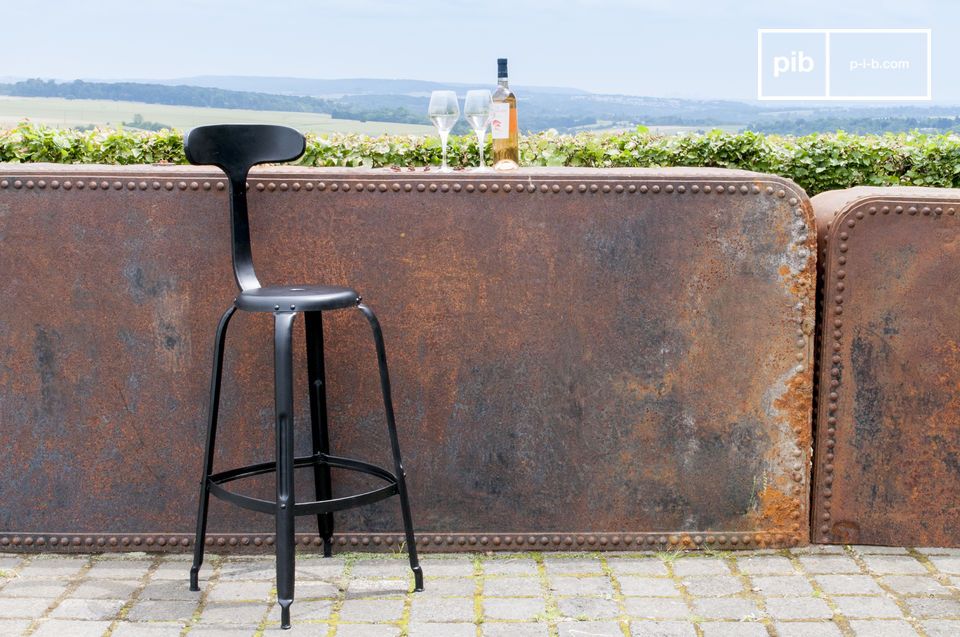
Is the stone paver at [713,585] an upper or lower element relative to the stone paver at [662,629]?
lower

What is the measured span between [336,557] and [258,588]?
1.14 feet

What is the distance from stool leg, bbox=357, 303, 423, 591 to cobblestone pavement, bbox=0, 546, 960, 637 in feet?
0.30

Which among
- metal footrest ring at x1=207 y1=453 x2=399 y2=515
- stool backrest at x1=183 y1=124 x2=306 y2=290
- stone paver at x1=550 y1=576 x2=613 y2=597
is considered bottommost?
stone paver at x1=550 y1=576 x2=613 y2=597

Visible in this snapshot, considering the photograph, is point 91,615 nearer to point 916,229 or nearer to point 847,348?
point 847,348

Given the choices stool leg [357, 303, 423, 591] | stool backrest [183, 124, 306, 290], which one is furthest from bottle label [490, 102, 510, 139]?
stool leg [357, 303, 423, 591]

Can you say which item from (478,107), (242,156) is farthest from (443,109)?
(242,156)

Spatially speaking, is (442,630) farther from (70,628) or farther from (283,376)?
(70,628)

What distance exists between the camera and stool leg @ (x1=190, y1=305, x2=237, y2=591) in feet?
10.7

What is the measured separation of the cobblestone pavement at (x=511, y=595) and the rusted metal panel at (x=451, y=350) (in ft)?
0.36

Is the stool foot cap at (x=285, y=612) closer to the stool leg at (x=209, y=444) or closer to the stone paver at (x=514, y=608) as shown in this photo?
the stool leg at (x=209, y=444)

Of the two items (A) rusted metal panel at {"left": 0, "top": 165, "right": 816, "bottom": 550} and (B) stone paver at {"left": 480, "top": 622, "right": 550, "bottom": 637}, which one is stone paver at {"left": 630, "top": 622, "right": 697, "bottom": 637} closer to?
(B) stone paver at {"left": 480, "top": 622, "right": 550, "bottom": 637}

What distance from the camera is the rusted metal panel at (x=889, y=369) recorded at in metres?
3.55

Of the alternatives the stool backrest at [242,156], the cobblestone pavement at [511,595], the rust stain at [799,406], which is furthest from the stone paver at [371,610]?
the rust stain at [799,406]

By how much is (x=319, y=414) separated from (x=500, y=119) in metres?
1.20
